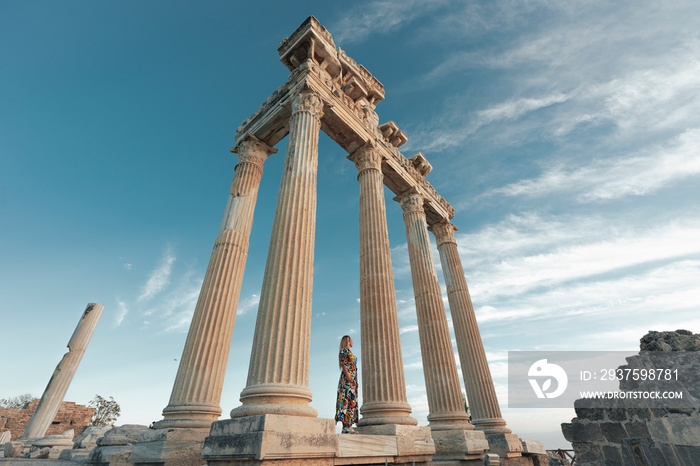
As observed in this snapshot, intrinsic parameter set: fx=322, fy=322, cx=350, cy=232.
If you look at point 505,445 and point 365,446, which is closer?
point 365,446

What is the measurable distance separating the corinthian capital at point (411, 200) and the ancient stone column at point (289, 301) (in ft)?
27.2

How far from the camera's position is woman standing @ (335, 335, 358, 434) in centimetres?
918

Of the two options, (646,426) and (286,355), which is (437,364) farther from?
(286,355)

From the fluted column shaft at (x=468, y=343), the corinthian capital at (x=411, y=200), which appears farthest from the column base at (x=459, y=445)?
the corinthian capital at (x=411, y=200)

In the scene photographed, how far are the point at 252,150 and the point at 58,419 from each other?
28.2 meters

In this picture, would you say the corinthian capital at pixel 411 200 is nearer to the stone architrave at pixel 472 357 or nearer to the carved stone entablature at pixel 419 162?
the carved stone entablature at pixel 419 162

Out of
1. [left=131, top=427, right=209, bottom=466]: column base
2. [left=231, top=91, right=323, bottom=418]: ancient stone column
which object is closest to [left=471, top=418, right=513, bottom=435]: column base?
[left=231, top=91, right=323, bottom=418]: ancient stone column

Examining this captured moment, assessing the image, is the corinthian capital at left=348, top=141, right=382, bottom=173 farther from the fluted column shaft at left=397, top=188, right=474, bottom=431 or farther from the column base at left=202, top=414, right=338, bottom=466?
the column base at left=202, top=414, right=338, bottom=466

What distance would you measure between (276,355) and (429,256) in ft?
34.6

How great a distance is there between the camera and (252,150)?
14922 mm

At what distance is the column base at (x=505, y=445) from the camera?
1343cm

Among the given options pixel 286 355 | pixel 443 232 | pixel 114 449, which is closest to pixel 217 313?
pixel 114 449

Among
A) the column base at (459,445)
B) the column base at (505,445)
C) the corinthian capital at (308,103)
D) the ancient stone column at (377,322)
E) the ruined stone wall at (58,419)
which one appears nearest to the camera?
the ancient stone column at (377,322)

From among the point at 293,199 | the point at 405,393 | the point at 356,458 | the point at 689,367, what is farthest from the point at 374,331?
the point at 689,367
